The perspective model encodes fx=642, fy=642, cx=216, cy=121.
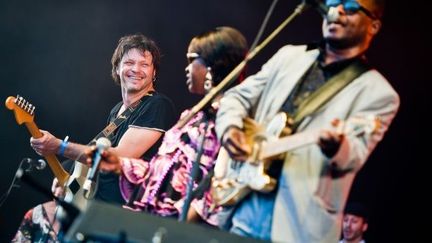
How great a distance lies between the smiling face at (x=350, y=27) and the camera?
289 cm

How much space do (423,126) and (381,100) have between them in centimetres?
205

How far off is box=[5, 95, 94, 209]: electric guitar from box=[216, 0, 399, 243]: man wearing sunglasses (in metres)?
1.67

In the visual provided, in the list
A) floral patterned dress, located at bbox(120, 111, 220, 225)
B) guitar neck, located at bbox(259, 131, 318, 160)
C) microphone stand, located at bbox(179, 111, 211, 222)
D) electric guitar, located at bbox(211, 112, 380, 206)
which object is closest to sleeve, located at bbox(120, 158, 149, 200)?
floral patterned dress, located at bbox(120, 111, 220, 225)

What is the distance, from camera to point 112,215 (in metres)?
2.36

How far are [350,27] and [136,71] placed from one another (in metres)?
2.16

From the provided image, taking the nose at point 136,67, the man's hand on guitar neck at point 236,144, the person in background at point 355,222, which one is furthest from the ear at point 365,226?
the man's hand on guitar neck at point 236,144

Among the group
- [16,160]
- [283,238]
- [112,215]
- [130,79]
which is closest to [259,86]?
[283,238]

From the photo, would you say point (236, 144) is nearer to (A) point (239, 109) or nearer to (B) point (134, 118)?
(A) point (239, 109)

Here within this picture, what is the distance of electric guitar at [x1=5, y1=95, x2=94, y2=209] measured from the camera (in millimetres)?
4531

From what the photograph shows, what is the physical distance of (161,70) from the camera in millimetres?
5633

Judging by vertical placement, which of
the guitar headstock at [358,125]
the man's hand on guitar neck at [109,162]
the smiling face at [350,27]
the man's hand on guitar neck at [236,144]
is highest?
the smiling face at [350,27]

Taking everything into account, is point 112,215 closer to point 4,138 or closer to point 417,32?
point 417,32

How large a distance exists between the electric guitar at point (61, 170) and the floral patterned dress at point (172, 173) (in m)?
0.81

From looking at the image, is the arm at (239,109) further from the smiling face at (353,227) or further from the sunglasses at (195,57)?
the smiling face at (353,227)
